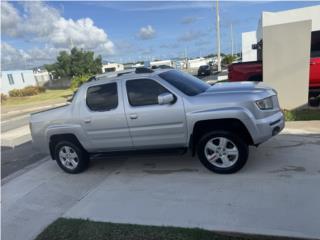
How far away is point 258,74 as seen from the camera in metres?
10.1

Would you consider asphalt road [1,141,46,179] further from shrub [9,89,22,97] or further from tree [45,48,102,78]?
tree [45,48,102,78]

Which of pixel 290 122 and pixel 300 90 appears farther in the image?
pixel 300 90

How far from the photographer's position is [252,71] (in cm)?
1016

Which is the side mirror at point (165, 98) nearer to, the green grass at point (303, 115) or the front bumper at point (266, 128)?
the front bumper at point (266, 128)

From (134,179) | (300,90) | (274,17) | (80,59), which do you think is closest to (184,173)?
(134,179)

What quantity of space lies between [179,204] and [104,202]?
1142 mm

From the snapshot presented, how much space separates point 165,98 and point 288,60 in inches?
216

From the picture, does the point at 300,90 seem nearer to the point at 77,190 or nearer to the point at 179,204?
the point at 179,204

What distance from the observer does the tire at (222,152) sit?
4602mm

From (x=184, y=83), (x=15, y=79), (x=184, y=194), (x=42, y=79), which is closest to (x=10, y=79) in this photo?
(x=15, y=79)

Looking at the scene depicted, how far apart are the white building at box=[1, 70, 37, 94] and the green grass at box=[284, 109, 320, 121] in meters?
41.5

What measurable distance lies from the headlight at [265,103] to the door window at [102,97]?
7.67ft

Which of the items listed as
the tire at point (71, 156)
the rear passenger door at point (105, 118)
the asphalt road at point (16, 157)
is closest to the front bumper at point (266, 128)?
the rear passenger door at point (105, 118)

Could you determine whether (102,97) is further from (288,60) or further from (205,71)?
(205,71)
